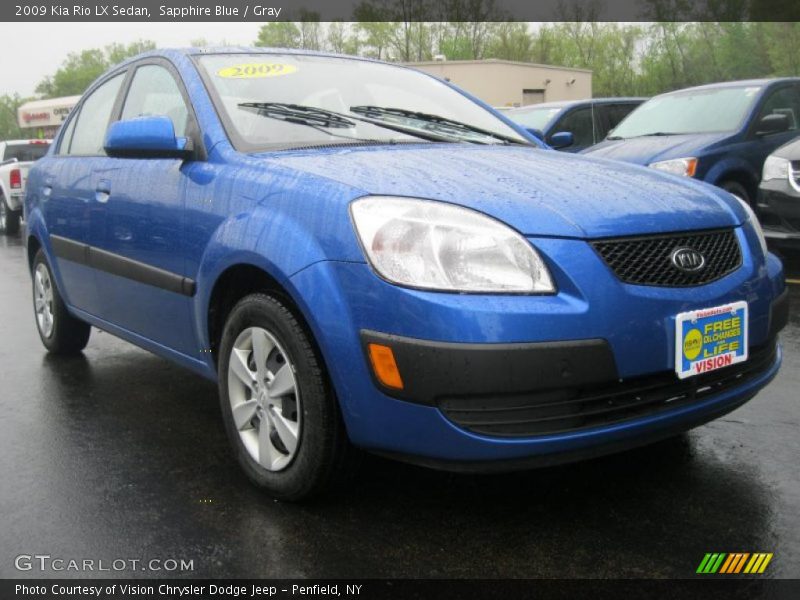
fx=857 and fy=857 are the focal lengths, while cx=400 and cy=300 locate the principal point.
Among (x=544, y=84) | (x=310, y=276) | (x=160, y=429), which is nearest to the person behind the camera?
(x=310, y=276)

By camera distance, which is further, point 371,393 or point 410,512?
point 410,512

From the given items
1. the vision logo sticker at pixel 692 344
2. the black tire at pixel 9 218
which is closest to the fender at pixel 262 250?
the vision logo sticker at pixel 692 344

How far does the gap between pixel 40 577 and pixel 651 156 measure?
250 inches

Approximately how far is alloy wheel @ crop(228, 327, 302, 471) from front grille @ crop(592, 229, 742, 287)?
3.36 ft

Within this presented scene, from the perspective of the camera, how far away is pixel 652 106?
8.96 meters

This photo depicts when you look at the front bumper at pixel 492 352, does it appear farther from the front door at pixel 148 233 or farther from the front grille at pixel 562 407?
the front door at pixel 148 233

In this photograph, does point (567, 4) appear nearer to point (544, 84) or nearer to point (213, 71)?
point (544, 84)

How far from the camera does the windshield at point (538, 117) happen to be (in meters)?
11.0

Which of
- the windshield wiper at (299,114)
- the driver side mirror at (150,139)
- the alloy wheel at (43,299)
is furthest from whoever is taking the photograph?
the alloy wheel at (43,299)

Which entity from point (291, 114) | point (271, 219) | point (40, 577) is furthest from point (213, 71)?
point (40, 577)

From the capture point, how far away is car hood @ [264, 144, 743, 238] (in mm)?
2465

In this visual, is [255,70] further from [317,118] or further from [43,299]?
[43,299]

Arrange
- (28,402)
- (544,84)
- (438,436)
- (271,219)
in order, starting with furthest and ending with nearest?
(544,84) < (28,402) < (271,219) < (438,436)

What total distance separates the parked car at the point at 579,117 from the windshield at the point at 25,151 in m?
9.55
